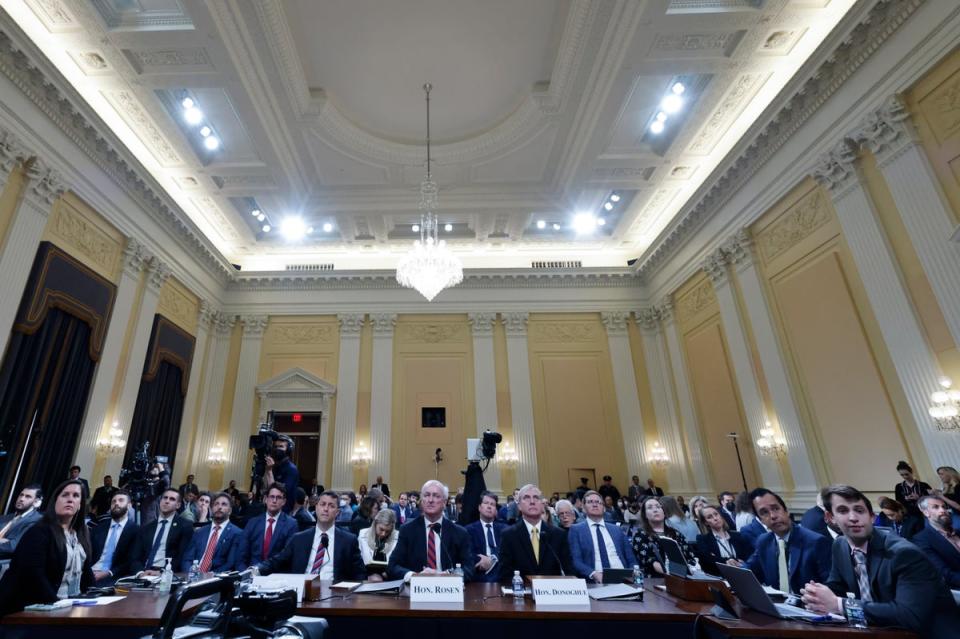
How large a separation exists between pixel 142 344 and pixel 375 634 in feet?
29.3

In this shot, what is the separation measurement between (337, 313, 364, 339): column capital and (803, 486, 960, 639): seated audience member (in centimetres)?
1107

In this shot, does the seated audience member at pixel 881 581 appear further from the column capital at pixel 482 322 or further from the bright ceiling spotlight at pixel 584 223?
the column capital at pixel 482 322

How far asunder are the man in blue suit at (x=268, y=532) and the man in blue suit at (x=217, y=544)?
0.21 feet

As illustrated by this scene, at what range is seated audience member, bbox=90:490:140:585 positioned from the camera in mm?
4059

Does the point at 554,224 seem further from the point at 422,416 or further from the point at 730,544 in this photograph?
the point at 730,544

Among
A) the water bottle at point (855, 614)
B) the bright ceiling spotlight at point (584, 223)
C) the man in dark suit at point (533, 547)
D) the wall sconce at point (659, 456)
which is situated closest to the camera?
the water bottle at point (855, 614)

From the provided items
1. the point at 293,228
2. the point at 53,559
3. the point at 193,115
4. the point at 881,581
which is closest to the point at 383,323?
the point at 293,228

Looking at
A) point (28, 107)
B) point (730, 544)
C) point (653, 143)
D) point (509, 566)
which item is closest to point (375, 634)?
point (509, 566)

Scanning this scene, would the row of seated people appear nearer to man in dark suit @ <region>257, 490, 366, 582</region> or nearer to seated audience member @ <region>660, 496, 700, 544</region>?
man in dark suit @ <region>257, 490, 366, 582</region>

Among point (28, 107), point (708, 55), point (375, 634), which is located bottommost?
point (375, 634)

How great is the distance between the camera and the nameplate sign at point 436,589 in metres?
2.48

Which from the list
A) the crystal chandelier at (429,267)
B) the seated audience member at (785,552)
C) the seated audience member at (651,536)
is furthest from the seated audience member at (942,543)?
the crystal chandelier at (429,267)

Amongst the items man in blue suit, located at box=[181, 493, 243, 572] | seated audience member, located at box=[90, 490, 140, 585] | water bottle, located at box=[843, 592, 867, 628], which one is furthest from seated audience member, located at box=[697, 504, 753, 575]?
seated audience member, located at box=[90, 490, 140, 585]

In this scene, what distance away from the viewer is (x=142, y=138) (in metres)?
8.60
